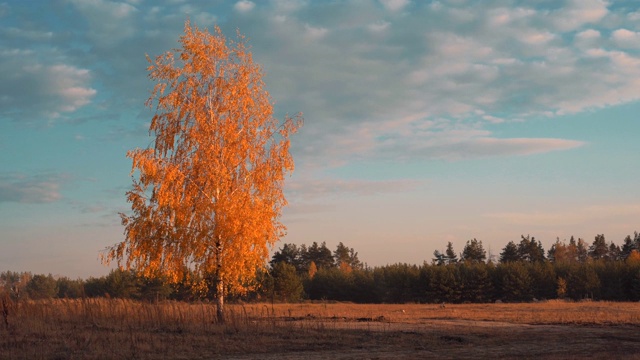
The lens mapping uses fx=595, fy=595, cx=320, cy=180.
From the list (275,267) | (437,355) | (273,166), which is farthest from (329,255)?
(437,355)

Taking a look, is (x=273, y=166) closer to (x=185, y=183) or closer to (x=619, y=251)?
(x=185, y=183)

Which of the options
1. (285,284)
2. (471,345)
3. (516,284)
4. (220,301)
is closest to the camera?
(471,345)

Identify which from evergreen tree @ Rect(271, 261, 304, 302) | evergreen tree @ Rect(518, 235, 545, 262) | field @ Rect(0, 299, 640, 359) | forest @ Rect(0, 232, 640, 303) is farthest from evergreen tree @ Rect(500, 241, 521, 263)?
field @ Rect(0, 299, 640, 359)

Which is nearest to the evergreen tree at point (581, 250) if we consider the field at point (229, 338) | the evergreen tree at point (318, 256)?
the evergreen tree at point (318, 256)

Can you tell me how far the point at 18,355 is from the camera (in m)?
15.6

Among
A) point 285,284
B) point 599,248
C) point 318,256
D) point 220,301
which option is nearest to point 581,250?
point 599,248

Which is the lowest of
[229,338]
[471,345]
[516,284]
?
[516,284]

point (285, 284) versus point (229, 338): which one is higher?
point (285, 284)

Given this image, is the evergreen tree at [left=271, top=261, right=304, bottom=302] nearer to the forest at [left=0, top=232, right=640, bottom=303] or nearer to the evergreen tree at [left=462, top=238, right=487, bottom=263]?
the forest at [left=0, top=232, right=640, bottom=303]

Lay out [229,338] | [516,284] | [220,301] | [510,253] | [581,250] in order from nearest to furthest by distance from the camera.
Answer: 1. [229,338]
2. [220,301]
3. [516,284]
4. [510,253]
5. [581,250]

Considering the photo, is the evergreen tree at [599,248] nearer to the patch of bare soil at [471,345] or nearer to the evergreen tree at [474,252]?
the evergreen tree at [474,252]

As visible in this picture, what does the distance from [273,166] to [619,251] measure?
120m

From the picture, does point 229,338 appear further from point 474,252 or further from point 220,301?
point 474,252

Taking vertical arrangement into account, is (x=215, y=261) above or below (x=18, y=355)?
above
